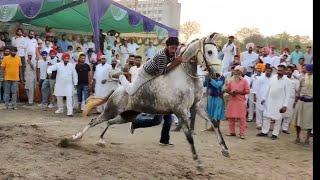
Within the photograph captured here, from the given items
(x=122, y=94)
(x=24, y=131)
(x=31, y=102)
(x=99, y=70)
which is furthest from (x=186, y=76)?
(x=31, y=102)

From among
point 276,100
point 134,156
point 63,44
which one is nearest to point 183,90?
point 134,156

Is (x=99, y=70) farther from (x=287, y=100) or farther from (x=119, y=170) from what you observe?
(x=119, y=170)

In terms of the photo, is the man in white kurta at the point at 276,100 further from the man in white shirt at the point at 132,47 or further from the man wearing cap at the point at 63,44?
the man wearing cap at the point at 63,44

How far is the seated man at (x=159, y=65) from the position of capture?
6754mm

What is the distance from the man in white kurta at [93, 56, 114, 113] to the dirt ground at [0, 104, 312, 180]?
91.5 inches

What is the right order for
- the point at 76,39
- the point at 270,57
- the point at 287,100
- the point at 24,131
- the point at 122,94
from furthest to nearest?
the point at 76,39 → the point at 270,57 → the point at 287,100 → the point at 24,131 → the point at 122,94

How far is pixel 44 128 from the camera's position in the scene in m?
9.40

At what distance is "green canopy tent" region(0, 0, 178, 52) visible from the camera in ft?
47.8

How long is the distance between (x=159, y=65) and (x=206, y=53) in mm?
741

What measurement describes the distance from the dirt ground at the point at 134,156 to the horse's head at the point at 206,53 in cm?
154

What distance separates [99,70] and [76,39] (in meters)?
7.15

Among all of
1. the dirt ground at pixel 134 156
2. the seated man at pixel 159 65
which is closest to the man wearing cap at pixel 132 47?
the dirt ground at pixel 134 156

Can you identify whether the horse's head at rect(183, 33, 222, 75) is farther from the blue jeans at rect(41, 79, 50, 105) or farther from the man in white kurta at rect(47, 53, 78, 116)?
the blue jeans at rect(41, 79, 50, 105)

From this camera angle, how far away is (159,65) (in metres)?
6.75
